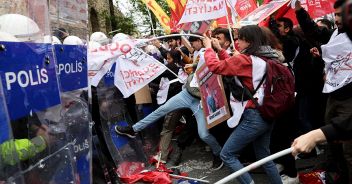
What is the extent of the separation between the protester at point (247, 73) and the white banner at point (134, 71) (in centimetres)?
148

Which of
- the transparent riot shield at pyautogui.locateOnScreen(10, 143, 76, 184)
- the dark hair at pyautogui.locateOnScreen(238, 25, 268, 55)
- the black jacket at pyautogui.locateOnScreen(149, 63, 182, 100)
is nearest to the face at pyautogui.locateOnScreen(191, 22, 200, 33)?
the black jacket at pyautogui.locateOnScreen(149, 63, 182, 100)

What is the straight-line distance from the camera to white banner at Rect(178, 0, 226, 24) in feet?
15.4

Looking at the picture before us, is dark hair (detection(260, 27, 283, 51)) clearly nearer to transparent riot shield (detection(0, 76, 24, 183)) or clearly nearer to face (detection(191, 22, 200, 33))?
face (detection(191, 22, 200, 33))

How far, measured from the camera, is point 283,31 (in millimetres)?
5281

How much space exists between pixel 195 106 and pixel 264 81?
5.35ft

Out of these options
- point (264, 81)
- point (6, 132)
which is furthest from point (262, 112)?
point (6, 132)

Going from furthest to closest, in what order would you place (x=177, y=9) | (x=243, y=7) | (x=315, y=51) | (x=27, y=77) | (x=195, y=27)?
(x=177, y=9), (x=243, y=7), (x=195, y=27), (x=315, y=51), (x=27, y=77)

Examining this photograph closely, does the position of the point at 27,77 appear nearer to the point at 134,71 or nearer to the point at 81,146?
the point at 81,146

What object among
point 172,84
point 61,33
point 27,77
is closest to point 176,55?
point 172,84

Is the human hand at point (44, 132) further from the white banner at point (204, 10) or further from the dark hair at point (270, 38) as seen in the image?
the white banner at point (204, 10)

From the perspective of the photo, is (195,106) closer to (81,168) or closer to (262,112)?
(262,112)

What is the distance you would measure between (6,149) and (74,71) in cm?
124

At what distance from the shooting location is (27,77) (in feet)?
6.88

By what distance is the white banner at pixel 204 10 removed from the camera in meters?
4.70
